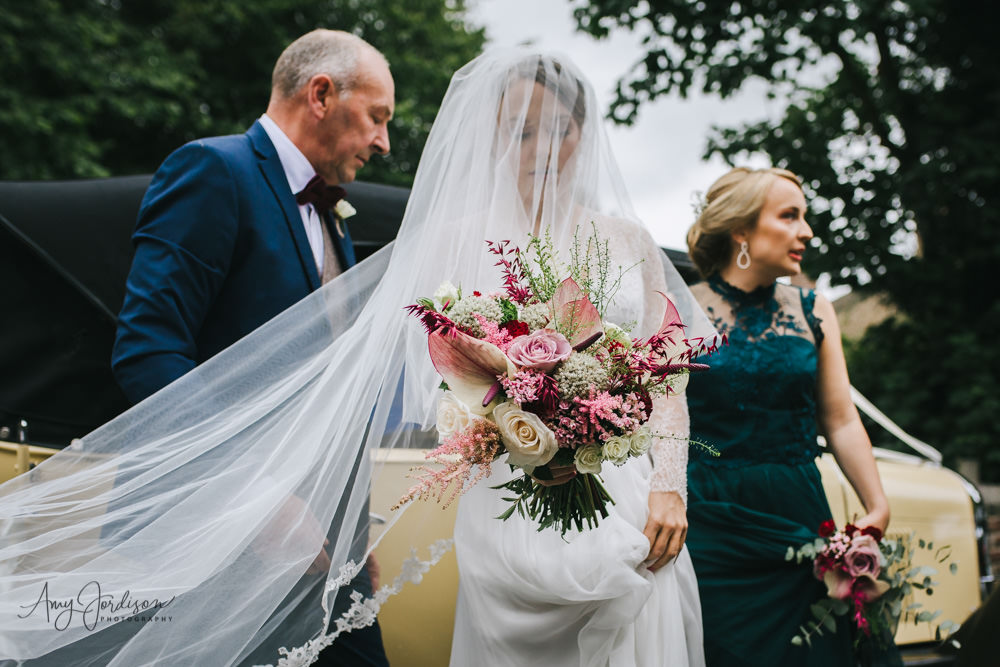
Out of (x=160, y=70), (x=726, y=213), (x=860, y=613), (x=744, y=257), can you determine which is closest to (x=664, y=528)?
(x=860, y=613)

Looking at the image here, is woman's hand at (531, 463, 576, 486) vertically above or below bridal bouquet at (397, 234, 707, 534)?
below

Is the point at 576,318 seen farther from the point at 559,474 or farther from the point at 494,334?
the point at 559,474

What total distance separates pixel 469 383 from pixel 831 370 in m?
1.78

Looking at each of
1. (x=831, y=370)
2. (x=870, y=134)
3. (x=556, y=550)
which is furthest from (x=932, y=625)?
(x=870, y=134)

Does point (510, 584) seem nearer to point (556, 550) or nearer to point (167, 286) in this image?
point (556, 550)

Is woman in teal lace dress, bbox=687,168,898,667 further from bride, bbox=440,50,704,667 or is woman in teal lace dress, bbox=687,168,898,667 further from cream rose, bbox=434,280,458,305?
cream rose, bbox=434,280,458,305

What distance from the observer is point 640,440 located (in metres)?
1.77

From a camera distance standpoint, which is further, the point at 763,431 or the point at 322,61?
the point at 763,431

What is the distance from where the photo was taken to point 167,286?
1.99 meters

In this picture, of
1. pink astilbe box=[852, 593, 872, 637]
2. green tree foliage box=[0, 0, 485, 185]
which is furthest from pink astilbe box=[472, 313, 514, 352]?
green tree foliage box=[0, 0, 485, 185]

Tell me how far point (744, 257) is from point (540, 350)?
1.66 meters

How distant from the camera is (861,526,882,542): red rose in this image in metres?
2.62

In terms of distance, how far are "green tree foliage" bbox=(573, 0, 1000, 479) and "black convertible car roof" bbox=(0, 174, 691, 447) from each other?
19.4ft

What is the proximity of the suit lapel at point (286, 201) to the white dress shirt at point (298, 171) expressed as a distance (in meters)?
0.05
